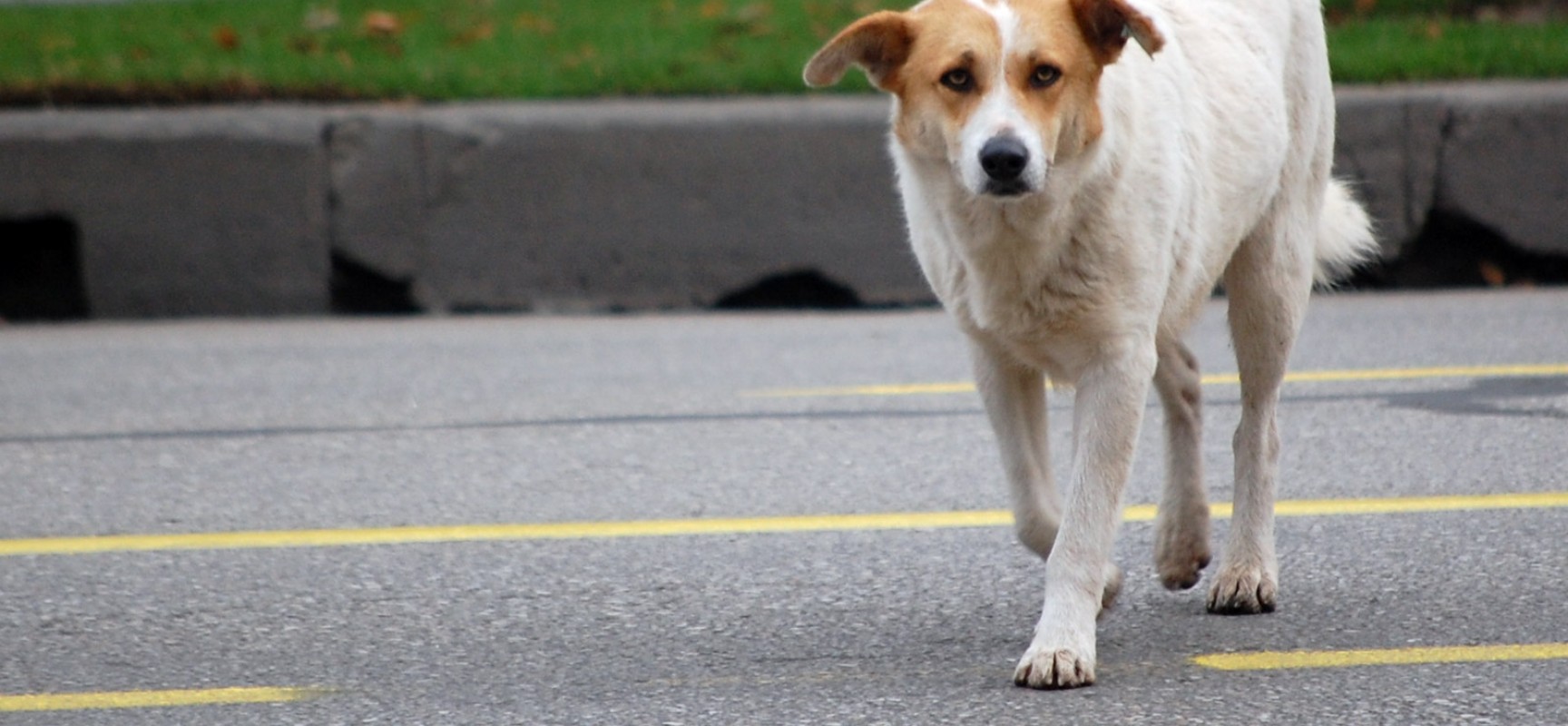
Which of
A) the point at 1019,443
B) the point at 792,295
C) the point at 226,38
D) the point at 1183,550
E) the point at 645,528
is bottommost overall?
the point at 792,295

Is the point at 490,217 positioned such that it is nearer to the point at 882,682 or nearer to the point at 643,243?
the point at 643,243

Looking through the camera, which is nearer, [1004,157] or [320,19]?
[1004,157]

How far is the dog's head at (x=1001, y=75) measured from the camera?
12.4 feet

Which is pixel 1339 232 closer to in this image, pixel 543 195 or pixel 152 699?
pixel 152 699

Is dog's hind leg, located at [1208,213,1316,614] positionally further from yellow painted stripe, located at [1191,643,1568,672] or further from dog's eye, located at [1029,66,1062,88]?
dog's eye, located at [1029,66,1062,88]

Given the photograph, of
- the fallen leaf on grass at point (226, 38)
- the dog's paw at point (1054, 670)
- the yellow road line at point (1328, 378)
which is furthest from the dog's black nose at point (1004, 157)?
the fallen leaf on grass at point (226, 38)

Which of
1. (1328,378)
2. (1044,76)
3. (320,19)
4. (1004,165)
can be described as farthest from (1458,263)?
(1004,165)

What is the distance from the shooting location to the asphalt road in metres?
3.82

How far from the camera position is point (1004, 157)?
3.73 meters

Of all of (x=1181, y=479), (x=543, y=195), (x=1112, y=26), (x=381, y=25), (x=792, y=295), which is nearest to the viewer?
(x=1112, y=26)

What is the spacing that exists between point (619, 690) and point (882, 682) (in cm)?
49

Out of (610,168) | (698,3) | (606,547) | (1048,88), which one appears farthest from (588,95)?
(1048,88)

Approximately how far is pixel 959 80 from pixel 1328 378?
11.9 ft

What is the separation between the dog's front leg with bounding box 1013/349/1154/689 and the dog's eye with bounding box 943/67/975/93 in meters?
0.60
